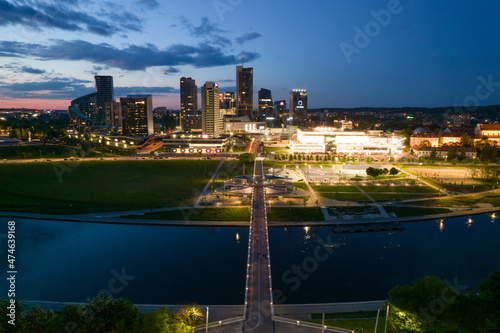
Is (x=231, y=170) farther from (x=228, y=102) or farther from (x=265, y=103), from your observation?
(x=265, y=103)

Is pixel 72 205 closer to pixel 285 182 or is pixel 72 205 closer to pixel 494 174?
pixel 285 182

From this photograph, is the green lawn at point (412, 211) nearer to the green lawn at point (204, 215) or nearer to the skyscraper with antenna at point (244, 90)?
the green lawn at point (204, 215)

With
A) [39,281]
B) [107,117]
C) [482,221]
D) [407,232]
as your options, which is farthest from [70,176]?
[107,117]

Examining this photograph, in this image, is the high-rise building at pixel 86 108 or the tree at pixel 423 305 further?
the high-rise building at pixel 86 108

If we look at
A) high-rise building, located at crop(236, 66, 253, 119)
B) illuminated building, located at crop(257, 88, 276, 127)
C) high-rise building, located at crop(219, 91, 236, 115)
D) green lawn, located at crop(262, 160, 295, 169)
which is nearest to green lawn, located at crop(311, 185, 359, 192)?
green lawn, located at crop(262, 160, 295, 169)

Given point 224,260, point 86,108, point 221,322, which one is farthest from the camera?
point 86,108

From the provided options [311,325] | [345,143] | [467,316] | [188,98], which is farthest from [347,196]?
[188,98]

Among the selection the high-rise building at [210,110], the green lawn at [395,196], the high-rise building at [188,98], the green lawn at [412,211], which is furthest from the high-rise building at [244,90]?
the green lawn at [412,211]
